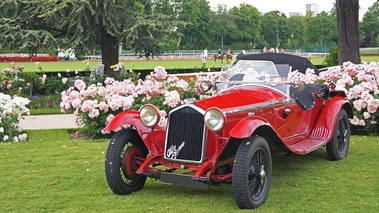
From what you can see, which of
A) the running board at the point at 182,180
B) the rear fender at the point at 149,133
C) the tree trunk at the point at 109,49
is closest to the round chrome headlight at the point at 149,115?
the rear fender at the point at 149,133

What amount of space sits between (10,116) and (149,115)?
16.3 ft

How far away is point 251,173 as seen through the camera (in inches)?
214

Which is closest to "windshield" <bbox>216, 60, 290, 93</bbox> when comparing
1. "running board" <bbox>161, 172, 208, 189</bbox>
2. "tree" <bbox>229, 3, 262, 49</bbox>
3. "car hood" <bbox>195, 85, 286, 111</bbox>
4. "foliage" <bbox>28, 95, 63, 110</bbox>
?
"car hood" <bbox>195, 85, 286, 111</bbox>

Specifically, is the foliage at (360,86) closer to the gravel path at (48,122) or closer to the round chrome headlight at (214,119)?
the round chrome headlight at (214,119)

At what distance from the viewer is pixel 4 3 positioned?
18750 mm

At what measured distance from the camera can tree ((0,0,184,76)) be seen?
18.0m

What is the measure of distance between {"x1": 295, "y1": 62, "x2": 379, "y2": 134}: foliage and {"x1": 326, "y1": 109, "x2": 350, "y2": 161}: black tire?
160 centimetres

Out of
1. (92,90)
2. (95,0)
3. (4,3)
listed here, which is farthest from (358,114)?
(4,3)

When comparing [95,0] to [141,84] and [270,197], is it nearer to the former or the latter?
[141,84]

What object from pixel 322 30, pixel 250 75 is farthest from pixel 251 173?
pixel 322 30

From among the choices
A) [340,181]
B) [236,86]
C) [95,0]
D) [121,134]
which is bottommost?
[340,181]

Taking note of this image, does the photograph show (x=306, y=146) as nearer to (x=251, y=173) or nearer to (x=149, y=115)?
(x=251, y=173)

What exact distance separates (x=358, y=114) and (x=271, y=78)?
3612 mm

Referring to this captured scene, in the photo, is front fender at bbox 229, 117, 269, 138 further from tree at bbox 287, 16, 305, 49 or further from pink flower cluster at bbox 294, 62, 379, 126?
tree at bbox 287, 16, 305, 49
